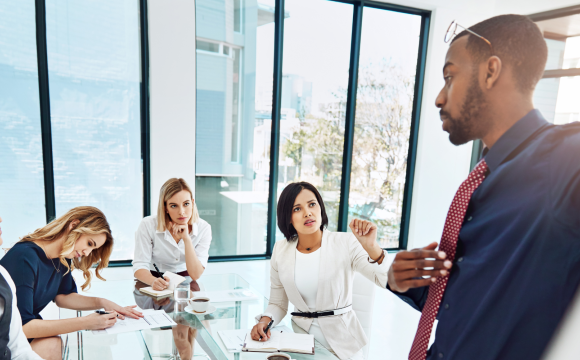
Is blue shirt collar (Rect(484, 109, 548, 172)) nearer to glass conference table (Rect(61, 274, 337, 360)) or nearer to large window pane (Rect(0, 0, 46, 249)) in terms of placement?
glass conference table (Rect(61, 274, 337, 360))

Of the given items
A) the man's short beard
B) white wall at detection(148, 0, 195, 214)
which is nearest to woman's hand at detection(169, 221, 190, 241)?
white wall at detection(148, 0, 195, 214)

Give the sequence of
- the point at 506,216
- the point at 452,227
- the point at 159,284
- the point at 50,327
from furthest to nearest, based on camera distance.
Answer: the point at 159,284, the point at 50,327, the point at 452,227, the point at 506,216

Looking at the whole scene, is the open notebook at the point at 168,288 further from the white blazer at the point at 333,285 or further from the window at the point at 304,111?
the window at the point at 304,111

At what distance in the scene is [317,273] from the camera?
6.28 feet

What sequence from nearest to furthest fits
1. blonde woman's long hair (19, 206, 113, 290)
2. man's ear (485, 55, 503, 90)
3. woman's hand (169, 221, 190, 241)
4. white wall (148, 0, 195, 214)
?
1. man's ear (485, 55, 503, 90)
2. blonde woman's long hair (19, 206, 113, 290)
3. woman's hand (169, 221, 190, 241)
4. white wall (148, 0, 195, 214)

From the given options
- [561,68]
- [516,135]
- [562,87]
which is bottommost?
[516,135]

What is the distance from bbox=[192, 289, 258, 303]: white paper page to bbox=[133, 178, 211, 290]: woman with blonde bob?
0.35 meters

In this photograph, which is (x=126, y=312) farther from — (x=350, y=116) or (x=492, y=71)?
(x=350, y=116)

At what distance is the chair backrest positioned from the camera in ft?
6.33

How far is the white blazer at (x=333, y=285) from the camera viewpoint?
177 centimetres

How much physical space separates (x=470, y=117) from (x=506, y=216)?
212 millimetres

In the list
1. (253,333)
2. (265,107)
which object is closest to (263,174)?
(265,107)

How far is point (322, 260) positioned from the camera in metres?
1.91

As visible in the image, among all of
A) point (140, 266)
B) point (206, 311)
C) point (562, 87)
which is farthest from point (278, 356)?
point (562, 87)
